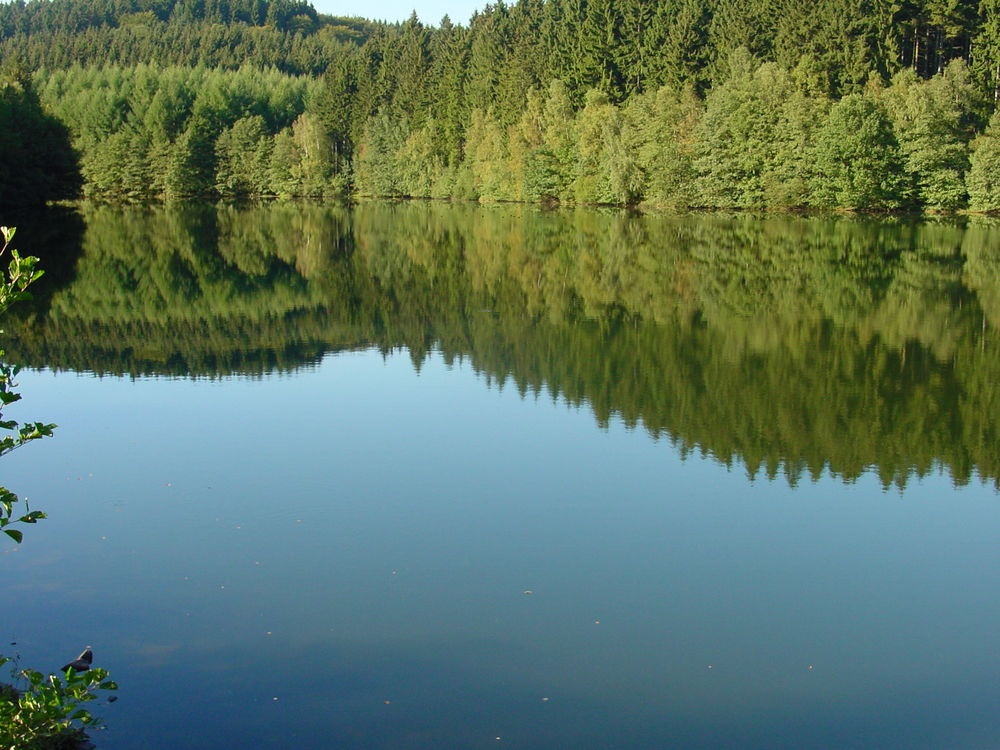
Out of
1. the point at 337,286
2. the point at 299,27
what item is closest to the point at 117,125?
the point at 337,286

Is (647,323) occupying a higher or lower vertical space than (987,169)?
lower

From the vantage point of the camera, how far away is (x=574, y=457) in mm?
12117

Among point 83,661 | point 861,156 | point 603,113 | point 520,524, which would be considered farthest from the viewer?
point 603,113

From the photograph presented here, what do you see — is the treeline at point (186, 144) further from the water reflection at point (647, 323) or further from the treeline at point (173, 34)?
the water reflection at point (647, 323)

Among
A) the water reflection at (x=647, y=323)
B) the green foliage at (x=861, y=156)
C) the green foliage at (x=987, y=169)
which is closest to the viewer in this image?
the water reflection at (x=647, y=323)

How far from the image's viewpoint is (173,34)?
142 meters

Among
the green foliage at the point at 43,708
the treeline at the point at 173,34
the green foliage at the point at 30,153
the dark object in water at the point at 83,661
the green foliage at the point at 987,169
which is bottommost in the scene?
the dark object in water at the point at 83,661

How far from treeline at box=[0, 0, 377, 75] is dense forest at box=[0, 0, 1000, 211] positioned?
17.8m

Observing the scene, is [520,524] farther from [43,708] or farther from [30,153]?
[30,153]

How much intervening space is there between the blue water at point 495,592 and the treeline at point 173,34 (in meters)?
98.1

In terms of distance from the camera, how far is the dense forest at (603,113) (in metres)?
54.7

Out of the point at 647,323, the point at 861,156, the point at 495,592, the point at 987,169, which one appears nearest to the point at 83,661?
the point at 495,592

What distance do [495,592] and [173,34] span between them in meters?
147

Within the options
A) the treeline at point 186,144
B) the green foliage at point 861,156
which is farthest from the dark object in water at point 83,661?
the treeline at point 186,144
